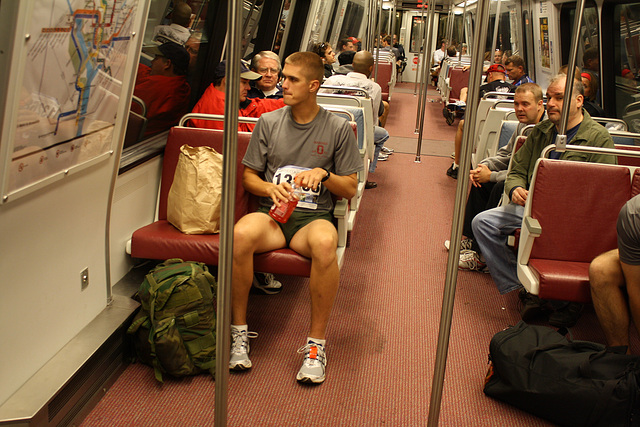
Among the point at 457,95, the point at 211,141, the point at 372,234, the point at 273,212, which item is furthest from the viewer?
the point at 457,95

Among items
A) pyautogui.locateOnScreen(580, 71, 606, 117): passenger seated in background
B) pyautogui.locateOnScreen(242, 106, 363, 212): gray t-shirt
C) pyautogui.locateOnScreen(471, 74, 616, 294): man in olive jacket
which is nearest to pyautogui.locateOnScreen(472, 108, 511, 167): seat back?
pyautogui.locateOnScreen(580, 71, 606, 117): passenger seated in background

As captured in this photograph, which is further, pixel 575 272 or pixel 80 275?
pixel 575 272

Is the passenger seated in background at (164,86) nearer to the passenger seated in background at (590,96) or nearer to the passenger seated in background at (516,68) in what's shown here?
the passenger seated in background at (590,96)

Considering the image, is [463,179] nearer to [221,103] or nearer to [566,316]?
[566,316]

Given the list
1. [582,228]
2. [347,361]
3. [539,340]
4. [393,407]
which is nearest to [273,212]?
[347,361]

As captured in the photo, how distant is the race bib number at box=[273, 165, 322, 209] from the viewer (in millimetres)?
3180

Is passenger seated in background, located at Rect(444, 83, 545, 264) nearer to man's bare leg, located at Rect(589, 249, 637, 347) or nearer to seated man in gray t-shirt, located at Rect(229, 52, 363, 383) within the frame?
man's bare leg, located at Rect(589, 249, 637, 347)

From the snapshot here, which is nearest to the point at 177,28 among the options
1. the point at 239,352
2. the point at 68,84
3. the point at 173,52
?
the point at 173,52

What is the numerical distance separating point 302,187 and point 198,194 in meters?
0.65

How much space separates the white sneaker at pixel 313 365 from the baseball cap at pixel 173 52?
2.00m

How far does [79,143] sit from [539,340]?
2.31 m

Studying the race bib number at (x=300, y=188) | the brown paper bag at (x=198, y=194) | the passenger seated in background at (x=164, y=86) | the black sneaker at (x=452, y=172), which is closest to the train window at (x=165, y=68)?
the passenger seated in background at (x=164, y=86)

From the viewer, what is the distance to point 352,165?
3.29 meters

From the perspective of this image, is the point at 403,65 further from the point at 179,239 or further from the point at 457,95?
the point at 179,239
